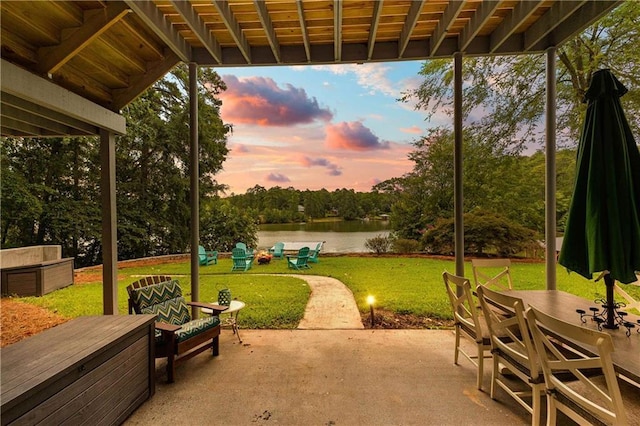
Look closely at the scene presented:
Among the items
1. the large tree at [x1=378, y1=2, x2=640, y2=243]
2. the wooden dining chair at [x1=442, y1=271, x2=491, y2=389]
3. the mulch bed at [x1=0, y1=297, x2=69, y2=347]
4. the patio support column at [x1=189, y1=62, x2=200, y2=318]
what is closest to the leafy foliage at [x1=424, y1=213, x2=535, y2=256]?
the large tree at [x1=378, y1=2, x2=640, y2=243]

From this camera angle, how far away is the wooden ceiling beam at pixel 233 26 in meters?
2.68

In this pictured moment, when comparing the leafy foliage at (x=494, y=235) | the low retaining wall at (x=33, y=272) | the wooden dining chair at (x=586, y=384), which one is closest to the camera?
the wooden dining chair at (x=586, y=384)

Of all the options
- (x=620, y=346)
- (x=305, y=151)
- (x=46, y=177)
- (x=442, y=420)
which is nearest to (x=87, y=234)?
(x=46, y=177)

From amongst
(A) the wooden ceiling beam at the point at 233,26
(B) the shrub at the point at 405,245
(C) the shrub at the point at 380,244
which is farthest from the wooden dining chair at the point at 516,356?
(C) the shrub at the point at 380,244

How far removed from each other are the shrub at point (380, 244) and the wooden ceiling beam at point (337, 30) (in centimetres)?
780

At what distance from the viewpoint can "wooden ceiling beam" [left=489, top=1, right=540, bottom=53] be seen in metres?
2.70

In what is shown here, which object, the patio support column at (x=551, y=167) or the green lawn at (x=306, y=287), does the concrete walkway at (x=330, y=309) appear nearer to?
the green lawn at (x=306, y=287)

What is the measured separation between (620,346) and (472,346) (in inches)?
64.0

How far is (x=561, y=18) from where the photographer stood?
9.20 ft

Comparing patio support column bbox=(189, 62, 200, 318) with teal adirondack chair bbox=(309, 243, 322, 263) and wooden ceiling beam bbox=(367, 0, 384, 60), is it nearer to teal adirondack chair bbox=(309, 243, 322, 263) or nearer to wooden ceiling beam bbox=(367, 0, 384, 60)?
wooden ceiling beam bbox=(367, 0, 384, 60)

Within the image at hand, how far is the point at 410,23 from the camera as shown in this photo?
291cm

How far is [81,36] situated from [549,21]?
4647 millimetres

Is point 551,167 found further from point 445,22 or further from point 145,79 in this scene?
point 145,79

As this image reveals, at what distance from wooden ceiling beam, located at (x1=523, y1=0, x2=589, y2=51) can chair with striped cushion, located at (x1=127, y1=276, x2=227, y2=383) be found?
468cm
